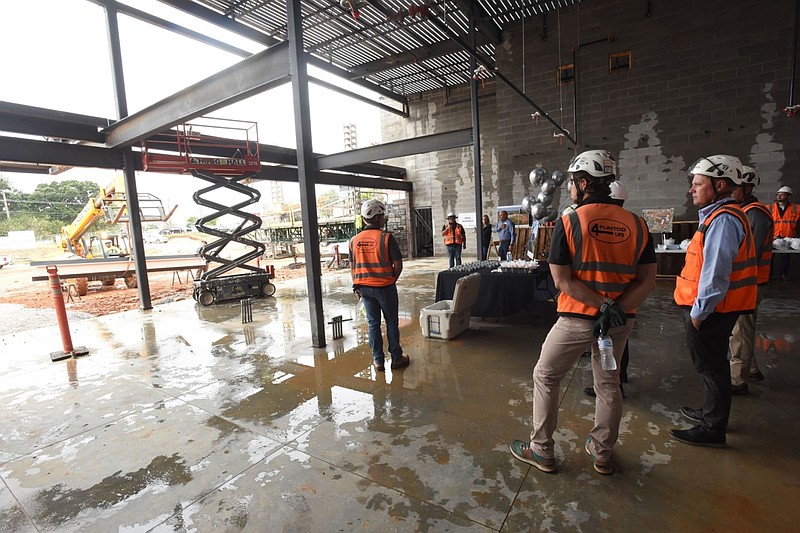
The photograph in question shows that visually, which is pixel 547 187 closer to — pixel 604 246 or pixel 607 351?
pixel 604 246

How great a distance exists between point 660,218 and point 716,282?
9413 millimetres

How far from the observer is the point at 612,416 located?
7.44 ft

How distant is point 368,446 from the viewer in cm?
274

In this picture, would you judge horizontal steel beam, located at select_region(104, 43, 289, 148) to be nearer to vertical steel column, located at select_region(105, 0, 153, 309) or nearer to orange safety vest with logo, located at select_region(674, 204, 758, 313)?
vertical steel column, located at select_region(105, 0, 153, 309)

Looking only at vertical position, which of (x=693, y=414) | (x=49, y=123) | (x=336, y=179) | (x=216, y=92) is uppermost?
(x=49, y=123)

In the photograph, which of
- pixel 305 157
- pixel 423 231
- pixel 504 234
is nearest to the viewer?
pixel 305 157

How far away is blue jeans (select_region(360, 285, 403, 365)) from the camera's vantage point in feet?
13.4

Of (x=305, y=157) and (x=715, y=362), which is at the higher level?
(x=305, y=157)

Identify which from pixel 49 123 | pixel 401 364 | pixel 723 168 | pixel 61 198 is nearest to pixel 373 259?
pixel 401 364

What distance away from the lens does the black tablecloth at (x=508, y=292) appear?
5285 millimetres

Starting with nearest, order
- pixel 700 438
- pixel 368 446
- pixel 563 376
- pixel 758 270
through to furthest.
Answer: pixel 563 376 → pixel 700 438 → pixel 368 446 → pixel 758 270

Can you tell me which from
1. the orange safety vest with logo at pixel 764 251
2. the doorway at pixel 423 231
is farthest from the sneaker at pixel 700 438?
the doorway at pixel 423 231

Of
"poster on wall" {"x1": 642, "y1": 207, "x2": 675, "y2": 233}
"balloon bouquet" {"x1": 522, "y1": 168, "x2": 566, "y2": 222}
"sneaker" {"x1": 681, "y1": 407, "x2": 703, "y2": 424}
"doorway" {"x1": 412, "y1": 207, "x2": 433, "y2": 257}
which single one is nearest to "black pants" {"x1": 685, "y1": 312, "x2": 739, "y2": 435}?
"sneaker" {"x1": 681, "y1": 407, "x2": 703, "y2": 424}

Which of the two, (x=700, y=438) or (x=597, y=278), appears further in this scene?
(x=700, y=438)
